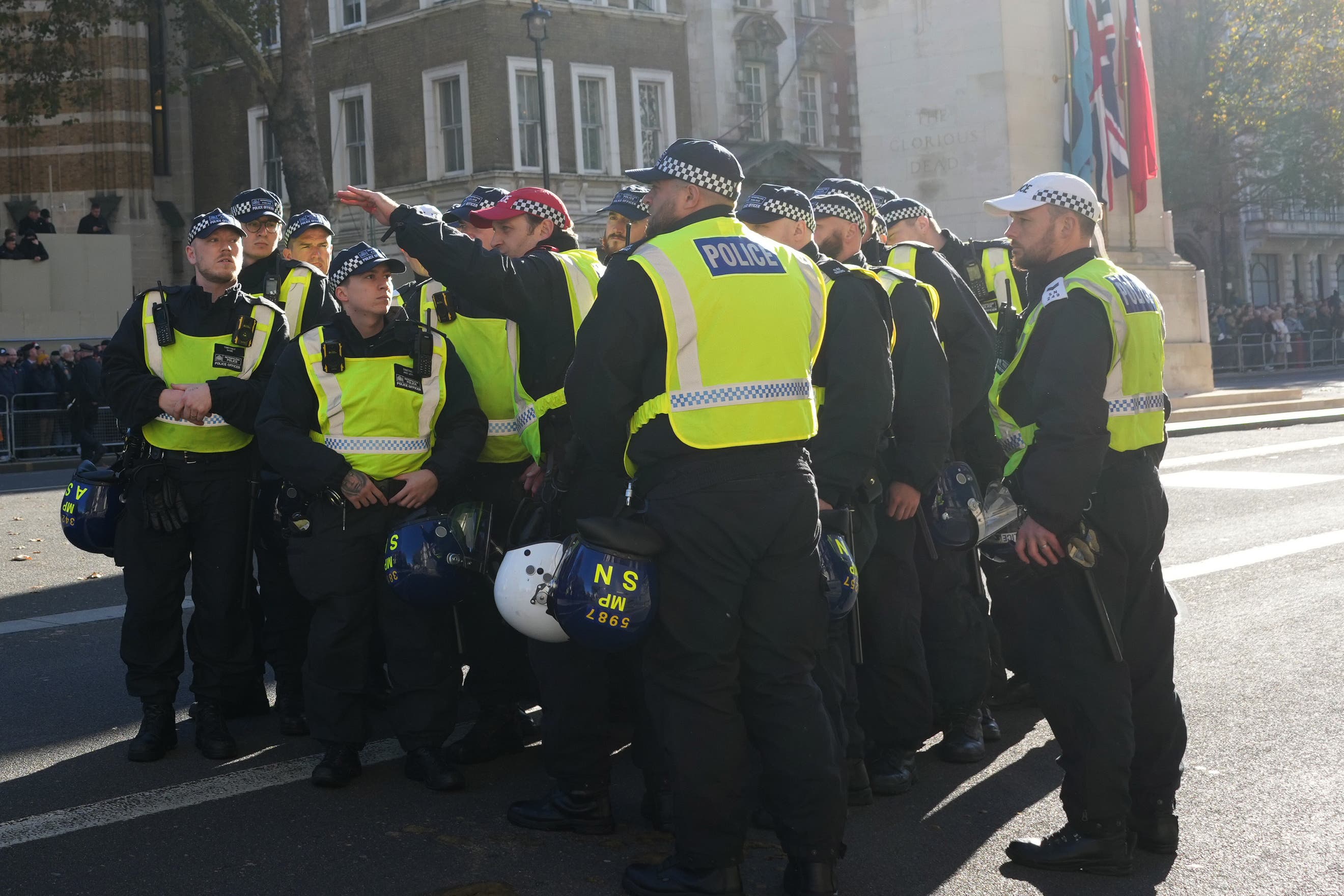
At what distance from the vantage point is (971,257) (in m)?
9.42

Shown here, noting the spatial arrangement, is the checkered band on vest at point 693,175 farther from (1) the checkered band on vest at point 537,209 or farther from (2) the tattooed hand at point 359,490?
(2) the tattooed hand at point 359,490

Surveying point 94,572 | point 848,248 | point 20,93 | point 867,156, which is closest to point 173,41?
point 20,93

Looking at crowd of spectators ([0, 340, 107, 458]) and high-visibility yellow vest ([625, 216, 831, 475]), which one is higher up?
crowd of spectators ([0, 340, 107, 458])

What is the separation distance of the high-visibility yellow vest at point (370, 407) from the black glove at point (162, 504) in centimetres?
71

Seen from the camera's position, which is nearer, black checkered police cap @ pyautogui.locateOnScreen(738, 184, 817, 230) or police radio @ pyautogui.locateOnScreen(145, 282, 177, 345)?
black checkered police cap @ pyautogui.locateOnScreen(738, 184, 817, 230)

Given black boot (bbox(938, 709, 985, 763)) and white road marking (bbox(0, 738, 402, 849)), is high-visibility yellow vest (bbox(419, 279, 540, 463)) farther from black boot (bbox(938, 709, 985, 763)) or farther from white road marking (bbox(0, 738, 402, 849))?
black boot (bbox(938, 709, 985, 763))

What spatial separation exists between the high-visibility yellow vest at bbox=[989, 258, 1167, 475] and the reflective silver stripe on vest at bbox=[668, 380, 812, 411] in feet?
3.12

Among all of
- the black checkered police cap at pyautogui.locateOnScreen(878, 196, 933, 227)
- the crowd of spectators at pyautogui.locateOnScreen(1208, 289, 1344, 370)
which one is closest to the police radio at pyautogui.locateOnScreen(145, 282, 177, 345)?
the black checkered police cap at pyautogui.locateOnScreen(878, 196, 933, 227)

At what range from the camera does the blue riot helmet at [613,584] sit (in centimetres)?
410

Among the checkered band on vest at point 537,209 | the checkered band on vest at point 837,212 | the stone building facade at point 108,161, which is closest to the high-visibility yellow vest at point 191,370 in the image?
the checkered band on vest at point 537,209

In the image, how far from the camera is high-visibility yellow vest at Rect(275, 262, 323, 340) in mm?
Result: 6574

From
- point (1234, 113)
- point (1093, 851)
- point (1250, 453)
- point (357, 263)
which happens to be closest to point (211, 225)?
point (357, 263)

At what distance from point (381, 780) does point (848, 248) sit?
2.78m

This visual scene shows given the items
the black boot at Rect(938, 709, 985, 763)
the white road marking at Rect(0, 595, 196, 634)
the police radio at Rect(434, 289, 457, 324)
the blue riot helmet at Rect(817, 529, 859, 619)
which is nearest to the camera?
the blue riot helmet at Rect(817, 529, 859, 619)
